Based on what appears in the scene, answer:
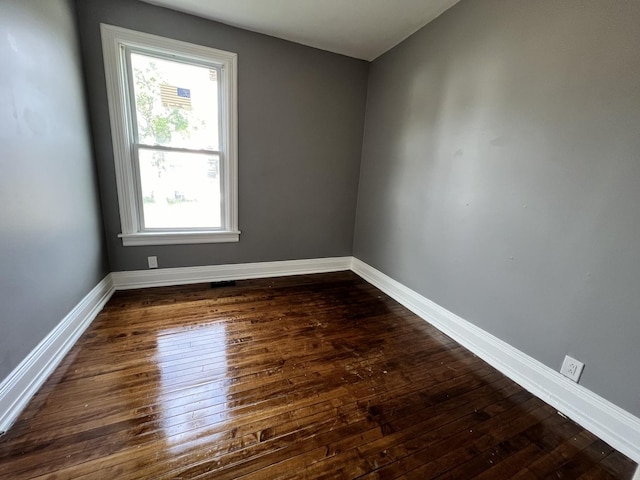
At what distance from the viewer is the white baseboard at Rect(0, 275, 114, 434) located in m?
1.24

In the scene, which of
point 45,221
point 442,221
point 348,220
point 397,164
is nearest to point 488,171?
point 442,221

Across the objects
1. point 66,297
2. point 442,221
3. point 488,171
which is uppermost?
point 488,171

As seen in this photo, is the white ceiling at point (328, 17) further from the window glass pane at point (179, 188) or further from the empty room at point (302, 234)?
the window glass pane at point (179, 188)

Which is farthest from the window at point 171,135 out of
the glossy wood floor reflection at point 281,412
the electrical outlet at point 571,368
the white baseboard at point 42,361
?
the electrical outlet at point 571,368

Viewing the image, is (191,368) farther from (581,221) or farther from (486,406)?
(581,221)

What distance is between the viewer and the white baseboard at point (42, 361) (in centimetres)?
124

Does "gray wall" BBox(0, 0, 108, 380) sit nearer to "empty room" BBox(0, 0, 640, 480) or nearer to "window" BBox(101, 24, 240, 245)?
"empty room" BBox(0, 0, 640, 480)

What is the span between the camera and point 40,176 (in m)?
1.55

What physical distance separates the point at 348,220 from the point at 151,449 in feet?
9.24

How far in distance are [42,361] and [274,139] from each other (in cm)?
249

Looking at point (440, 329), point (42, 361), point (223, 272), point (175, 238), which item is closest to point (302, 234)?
point (223, 272)

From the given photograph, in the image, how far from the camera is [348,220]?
344cm

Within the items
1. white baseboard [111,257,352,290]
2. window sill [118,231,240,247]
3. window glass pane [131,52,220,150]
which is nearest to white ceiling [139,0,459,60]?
window glass pane [131,52,220,150]

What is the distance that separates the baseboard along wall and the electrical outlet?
4 centimetres
